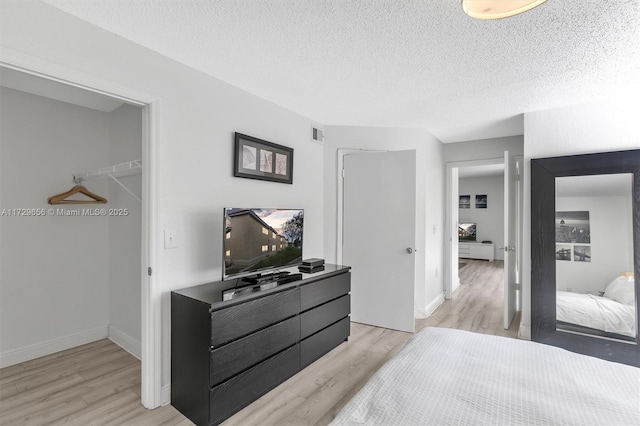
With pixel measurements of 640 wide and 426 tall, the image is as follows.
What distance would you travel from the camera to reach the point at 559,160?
119 inches

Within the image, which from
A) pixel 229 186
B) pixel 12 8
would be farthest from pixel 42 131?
pixel 229 186

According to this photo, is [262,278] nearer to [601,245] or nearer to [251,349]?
[251,349]

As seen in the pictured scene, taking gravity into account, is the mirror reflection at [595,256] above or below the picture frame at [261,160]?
below

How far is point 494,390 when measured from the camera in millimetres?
1340

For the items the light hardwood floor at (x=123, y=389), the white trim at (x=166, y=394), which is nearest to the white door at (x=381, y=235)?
the light hardwood floor at (x=123, y=389)

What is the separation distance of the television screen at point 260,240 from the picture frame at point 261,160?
45 cm

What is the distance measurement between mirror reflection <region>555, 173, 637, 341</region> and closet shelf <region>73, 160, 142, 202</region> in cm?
377

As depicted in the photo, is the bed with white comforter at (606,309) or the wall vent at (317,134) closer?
the bed with white comforter at (606,309)

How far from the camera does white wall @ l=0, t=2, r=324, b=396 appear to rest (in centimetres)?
170

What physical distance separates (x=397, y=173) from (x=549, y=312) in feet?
6.66

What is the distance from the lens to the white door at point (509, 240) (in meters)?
3.63

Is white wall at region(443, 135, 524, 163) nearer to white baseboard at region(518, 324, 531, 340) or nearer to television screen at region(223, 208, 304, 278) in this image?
white baseboard at region(518, 324, 531, 340)

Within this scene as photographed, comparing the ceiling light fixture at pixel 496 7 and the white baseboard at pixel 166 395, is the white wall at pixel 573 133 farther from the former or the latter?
the white baseboard at pixel 166 395

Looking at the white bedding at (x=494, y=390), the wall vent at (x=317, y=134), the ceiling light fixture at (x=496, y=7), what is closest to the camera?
the white bedding at (x=494, y=390)
